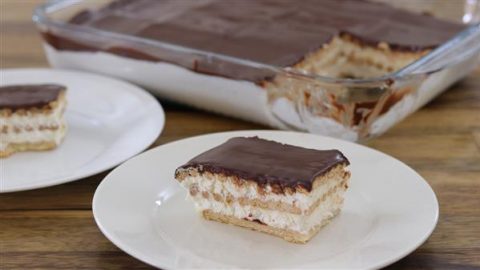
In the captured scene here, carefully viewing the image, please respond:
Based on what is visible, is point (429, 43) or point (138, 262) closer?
point (138, 262)

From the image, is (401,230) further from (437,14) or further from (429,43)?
(437,14)

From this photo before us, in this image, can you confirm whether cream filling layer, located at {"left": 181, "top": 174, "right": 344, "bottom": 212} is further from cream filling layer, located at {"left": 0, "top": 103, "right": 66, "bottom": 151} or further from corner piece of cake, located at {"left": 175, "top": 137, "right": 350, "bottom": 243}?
cream filling layer, located at {"left": 0, "top": 103, "right": 66, "bottom": 151}

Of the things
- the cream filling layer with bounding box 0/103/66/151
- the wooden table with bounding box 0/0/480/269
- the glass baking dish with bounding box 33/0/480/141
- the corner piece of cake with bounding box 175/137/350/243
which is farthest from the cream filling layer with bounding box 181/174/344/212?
the cream filling layer with bounding box 0/103/66/151

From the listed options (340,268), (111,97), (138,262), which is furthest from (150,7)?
(340,268)

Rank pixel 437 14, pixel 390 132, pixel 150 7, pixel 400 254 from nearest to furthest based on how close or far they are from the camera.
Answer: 1. pixel 400 254
2. pixel 390 132
3. pixel 150 7
4. pixel 437 14

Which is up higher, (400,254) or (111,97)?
(400,254)

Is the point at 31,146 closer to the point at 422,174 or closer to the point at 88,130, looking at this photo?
the point at 88,130
